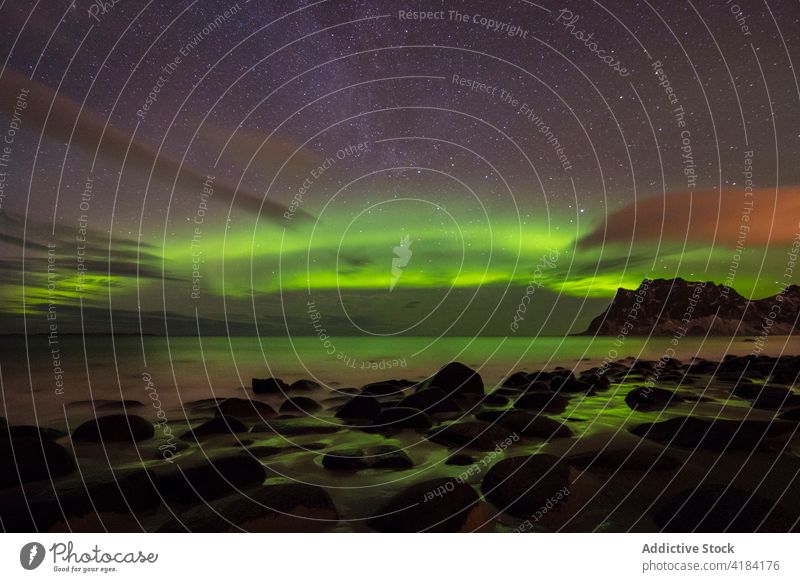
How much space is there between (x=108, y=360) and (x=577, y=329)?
8151 millimetres

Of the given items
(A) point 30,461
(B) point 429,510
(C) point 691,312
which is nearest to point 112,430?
(A) point 30,461

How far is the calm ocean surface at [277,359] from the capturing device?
10078 mm

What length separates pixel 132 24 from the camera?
29.6 ft

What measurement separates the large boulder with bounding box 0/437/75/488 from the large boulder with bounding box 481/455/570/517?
242 inches

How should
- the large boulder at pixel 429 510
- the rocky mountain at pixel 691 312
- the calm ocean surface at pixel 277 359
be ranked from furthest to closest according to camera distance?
the calm ocean surface at pixel 277 359 → the rocky mountain at pixel 691 312 → the large boulder at pixel 429 510

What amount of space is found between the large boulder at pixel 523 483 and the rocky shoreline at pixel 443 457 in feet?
0.06

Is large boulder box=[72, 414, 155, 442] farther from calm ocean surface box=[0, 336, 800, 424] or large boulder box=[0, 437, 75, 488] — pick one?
A: calm ocean surface box=[0, 336, 800, 424]

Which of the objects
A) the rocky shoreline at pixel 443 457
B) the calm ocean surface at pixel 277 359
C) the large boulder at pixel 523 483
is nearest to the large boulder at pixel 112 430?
the rocky shoreline at pixel 443 457

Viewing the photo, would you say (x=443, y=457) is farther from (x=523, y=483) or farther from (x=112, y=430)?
(x=112, y=430)

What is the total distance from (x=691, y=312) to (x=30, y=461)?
10.4 m

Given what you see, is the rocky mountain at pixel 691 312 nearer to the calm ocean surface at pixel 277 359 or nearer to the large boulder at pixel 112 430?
the calm ocean surface at pixel 277 359
